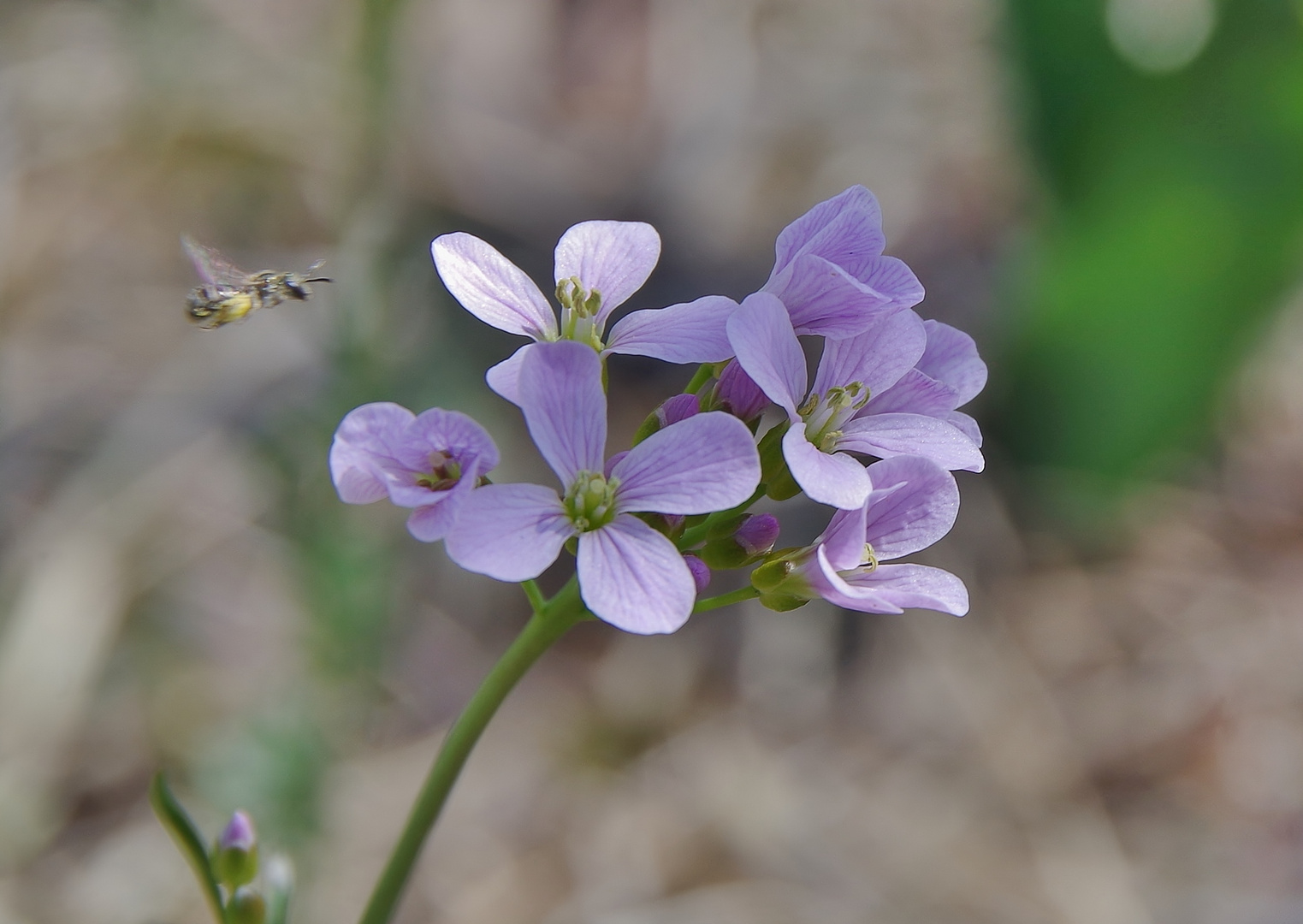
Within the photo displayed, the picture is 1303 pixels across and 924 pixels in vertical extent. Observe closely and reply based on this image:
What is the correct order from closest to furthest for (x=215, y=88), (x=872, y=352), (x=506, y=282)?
(x=872, y=352) < (x=506, y=282) < (x=215, y=88)

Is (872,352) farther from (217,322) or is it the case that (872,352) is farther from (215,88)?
(215,88)

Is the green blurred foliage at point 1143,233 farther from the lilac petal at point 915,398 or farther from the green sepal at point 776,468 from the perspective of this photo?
the green sepal at point 776,468

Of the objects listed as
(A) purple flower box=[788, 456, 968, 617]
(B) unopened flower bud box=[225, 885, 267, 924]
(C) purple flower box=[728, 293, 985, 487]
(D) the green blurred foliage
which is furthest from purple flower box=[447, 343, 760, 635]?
(D) the green blurred foliage

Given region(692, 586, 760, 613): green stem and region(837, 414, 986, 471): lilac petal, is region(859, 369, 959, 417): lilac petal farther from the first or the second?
region(692, 586, 760, 613): green stem

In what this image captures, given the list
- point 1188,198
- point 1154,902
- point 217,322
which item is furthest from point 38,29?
point 1154,902

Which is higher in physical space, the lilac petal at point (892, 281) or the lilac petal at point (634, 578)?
the lilac petal at point (892, 281)

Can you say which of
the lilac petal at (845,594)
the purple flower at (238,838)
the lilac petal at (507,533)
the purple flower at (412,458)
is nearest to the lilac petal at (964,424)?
the lilac petal at (845,594)
